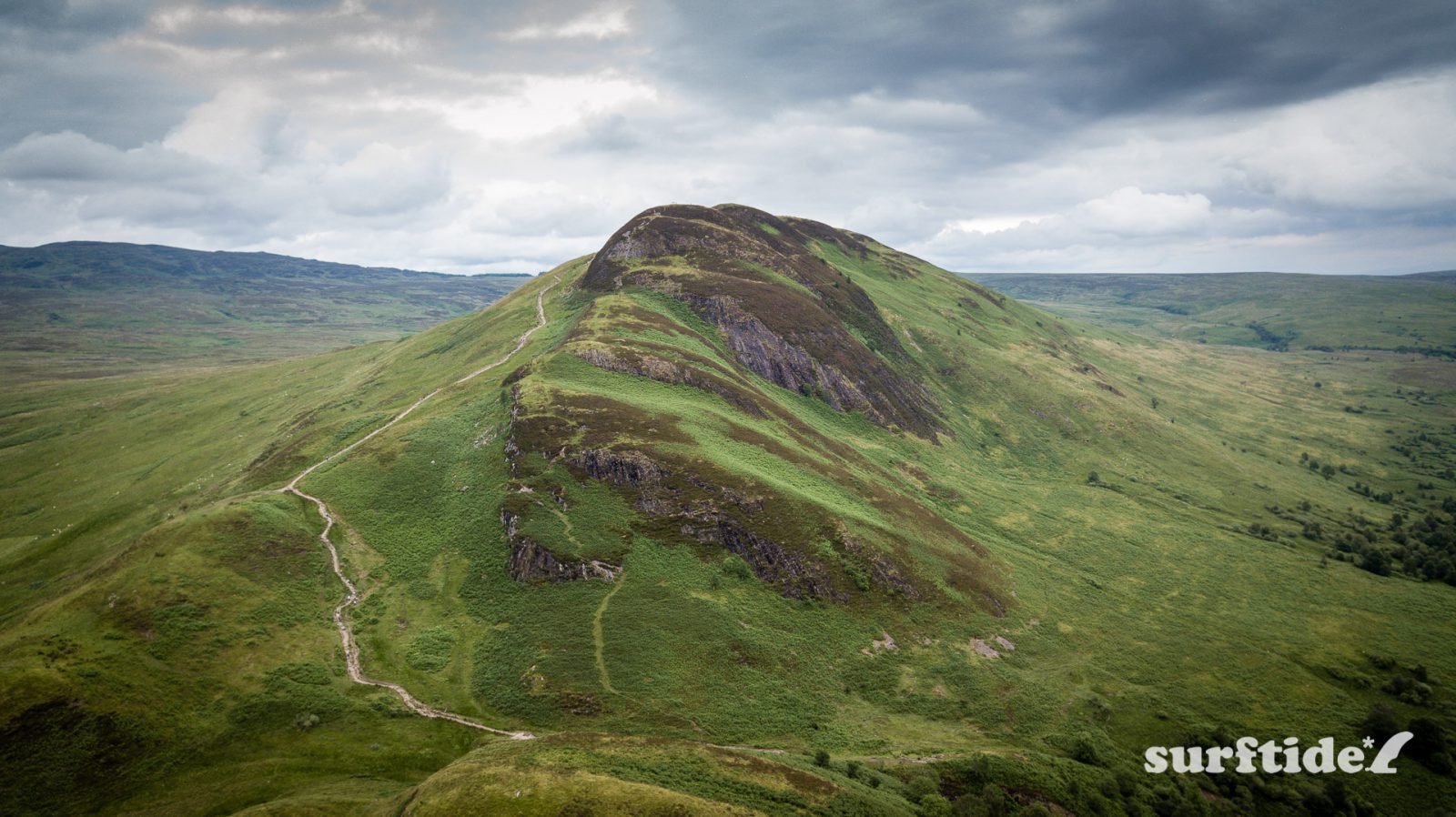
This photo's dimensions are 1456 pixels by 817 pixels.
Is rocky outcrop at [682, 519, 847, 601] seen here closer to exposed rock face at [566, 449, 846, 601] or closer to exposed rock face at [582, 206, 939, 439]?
exposed rock face at [566, 449, 846, 601]

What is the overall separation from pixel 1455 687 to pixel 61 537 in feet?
618

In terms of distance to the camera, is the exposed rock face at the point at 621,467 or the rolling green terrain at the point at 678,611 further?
the exposed rock face at the point at 621,467

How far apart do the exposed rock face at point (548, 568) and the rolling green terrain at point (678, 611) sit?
0.93ft

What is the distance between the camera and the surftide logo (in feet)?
172

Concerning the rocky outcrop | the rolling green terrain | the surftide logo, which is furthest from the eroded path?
the surftide logo

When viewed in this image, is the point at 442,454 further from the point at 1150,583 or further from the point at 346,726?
the point at 1150,583

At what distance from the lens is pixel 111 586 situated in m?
50.3

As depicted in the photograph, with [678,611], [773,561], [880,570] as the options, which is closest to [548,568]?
[678,611]

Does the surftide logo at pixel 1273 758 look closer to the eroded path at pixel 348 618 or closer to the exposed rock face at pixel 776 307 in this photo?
the eroded path at pixel 348 618

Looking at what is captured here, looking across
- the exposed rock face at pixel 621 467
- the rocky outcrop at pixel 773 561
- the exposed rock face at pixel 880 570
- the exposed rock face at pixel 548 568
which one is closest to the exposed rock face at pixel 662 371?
the exposed rock face at pixel 621 467

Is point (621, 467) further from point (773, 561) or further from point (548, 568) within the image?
point (773, 561)

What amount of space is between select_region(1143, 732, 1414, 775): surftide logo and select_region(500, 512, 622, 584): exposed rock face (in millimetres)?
52409

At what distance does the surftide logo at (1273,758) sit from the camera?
172 feet

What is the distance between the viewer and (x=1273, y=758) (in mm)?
54062
